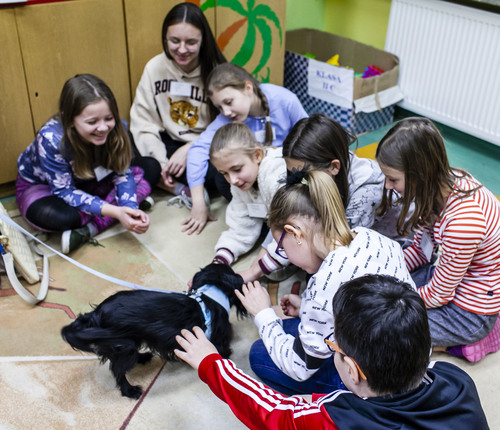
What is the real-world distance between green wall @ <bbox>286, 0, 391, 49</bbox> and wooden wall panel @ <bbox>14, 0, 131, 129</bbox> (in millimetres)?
1524

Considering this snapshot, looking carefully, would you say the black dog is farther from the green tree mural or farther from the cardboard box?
the cardboard box

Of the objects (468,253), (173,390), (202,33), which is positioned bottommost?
(173,390)

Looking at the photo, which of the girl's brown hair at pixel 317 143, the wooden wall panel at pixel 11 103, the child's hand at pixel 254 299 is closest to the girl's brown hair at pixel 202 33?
the wooden wall panel at pixel 11 103

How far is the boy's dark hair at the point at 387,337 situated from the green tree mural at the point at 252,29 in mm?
2239

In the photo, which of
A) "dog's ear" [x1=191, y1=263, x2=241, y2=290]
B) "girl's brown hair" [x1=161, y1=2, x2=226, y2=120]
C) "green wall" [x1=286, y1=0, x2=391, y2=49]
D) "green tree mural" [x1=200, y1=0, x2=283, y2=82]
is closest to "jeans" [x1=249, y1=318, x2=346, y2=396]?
"dog's ear" [x1=191, y1=263, x2=241, y2=290]

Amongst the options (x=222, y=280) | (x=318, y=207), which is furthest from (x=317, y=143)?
(x=222, y=280)

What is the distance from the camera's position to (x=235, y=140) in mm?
1917

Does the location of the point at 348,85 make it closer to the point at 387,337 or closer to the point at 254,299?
the point at 254,299

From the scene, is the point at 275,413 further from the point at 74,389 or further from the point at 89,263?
the point at 89,263

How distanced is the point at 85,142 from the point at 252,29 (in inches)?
52.2

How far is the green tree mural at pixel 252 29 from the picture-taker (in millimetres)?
2910

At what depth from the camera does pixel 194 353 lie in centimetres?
137

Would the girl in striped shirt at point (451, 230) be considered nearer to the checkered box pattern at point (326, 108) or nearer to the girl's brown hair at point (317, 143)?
the girl's brown hair at point (317, 143)

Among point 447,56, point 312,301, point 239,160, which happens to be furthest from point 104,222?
point 447,56
